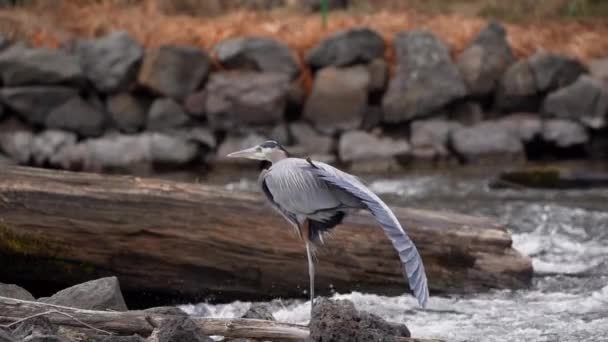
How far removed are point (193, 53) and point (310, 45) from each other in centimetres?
153

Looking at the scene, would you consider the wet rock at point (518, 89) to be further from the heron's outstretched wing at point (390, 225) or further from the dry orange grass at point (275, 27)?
the heron's outstretched wing at point (390, 225)

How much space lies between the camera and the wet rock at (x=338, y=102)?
12234 mm

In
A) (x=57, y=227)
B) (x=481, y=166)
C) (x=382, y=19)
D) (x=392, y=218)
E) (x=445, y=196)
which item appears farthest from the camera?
(x=382, y=19)

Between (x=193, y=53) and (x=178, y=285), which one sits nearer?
(x=178, y=285)

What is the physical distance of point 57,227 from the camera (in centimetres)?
596

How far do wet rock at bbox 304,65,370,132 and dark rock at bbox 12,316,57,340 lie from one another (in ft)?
26.2

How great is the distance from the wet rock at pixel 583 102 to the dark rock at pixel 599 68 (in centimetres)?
23

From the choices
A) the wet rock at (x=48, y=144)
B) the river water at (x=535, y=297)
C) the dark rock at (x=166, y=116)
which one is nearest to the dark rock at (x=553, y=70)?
the river water at (x=535, y=297)

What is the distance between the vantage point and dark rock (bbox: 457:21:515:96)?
12375mm

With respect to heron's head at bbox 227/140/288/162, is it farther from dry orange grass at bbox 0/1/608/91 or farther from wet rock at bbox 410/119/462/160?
dry orange grass at bbox 0/1/608/91

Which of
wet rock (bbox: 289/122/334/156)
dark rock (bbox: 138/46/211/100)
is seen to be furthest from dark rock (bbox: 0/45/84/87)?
wet rock (bbox: 289/122/334/156)

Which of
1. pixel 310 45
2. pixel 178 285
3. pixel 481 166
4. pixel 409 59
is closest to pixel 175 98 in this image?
pixel 310 45

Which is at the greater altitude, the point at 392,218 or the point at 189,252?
the point at 392,218

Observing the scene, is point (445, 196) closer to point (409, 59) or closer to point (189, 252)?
point (409, 59)
